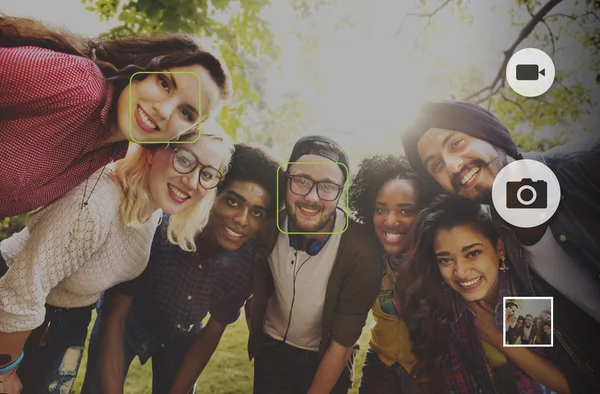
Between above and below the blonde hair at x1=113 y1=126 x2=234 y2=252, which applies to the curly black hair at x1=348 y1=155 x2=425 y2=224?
above

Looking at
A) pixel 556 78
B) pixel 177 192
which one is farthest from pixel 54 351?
pixel 556 78

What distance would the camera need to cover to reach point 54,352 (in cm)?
243

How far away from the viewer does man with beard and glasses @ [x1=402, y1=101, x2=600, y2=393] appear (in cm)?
234

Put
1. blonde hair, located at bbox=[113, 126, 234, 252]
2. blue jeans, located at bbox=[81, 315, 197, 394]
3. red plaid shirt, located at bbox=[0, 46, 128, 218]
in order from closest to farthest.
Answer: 1. red plaid shirt, located at bbox=[0, 46, 128, 218]
2. blonde hair, located at bbox=[113, 126, 234, 252]
3. blue jeans, located at bbox=[81, 315, 197, 394]

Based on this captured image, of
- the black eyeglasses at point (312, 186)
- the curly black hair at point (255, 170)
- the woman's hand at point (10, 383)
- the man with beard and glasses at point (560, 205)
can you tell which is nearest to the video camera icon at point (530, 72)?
the man with beard and glasses at point (560, 205)

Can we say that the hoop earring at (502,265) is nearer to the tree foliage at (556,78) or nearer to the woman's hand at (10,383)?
the tree foliage at (556,78)

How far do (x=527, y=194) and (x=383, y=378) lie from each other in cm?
94

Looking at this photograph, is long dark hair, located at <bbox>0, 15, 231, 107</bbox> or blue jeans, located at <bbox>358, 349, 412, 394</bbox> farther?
blue jeans, located at <bbox>358, 349, 412, 394</bbox>

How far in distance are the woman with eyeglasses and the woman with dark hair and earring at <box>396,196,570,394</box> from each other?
86 cm

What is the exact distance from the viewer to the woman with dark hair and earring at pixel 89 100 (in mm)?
2238

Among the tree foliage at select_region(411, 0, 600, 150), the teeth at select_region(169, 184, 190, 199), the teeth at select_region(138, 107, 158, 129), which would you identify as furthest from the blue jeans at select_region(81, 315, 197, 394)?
the tree foliage at select_region(411, 0, 600, 150)

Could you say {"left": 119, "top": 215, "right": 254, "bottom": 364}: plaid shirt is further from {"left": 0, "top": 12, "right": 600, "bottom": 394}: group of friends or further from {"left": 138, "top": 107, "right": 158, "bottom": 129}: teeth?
{"left": 138, "top": 107, "right": 158, "bottom": 129}: teeth

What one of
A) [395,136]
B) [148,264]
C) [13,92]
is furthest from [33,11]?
[395,136]

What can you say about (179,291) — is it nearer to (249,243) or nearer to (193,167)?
(249,243)
